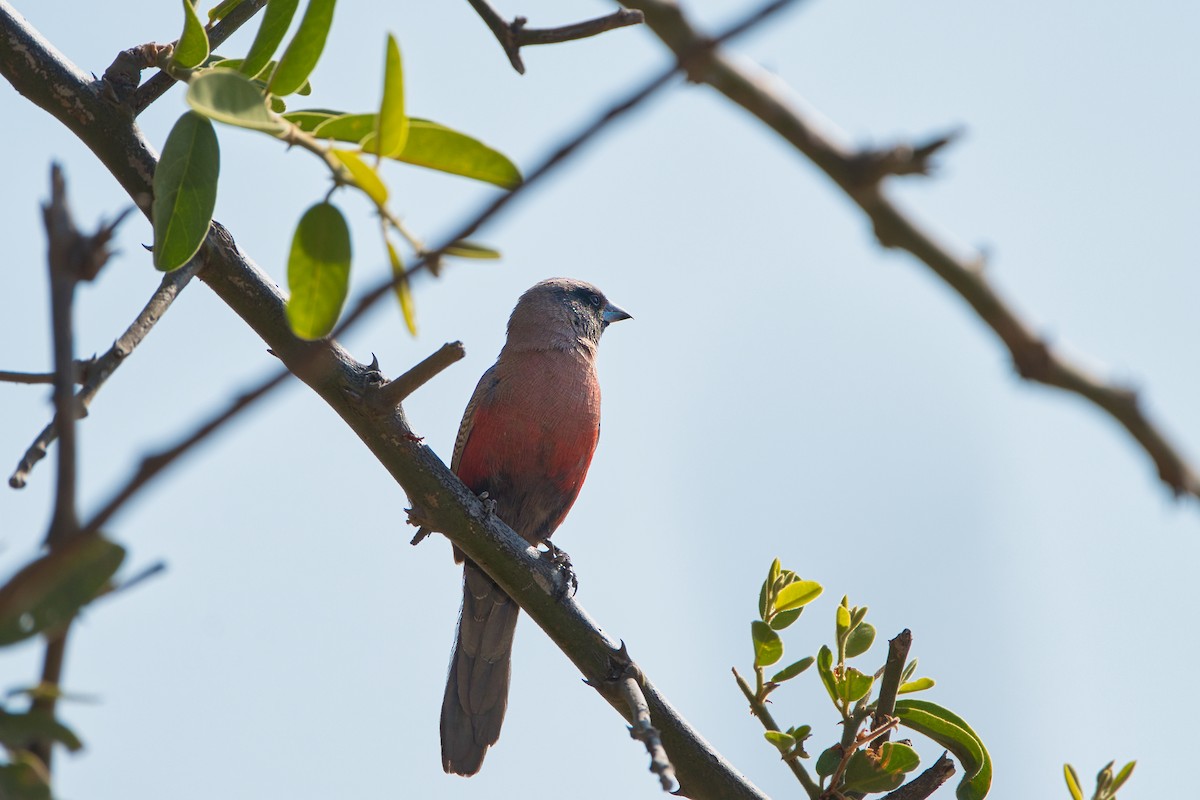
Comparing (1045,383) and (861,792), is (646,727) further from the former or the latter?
(1045,383)

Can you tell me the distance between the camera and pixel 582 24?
103 inches

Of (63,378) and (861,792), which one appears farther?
(861,792)

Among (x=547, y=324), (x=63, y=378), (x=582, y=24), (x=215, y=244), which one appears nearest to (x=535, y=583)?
(x=215, y=244)

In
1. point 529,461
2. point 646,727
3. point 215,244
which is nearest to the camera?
point 646,727

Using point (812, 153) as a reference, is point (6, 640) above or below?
below

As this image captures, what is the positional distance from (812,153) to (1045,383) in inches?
15.0

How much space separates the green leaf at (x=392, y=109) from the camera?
2.09m

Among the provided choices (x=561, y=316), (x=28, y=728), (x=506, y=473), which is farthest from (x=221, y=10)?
(x=561, y=316)

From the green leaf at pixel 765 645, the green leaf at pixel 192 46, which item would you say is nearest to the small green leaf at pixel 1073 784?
the green leaf at pixel 765 645

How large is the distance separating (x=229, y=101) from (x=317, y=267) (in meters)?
0.36

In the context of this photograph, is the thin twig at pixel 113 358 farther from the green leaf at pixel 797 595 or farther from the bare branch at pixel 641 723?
the green leaf at pixel 797 595

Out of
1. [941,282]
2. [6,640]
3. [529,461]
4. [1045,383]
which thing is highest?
[529,461]

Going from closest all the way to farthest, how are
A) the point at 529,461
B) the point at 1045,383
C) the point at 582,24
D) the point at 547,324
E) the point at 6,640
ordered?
the point at 1045,383 < the point at 6,640 < the point at 582,24 < the point at 529,461 < the point at 547,324

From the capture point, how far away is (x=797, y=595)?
398 cm
